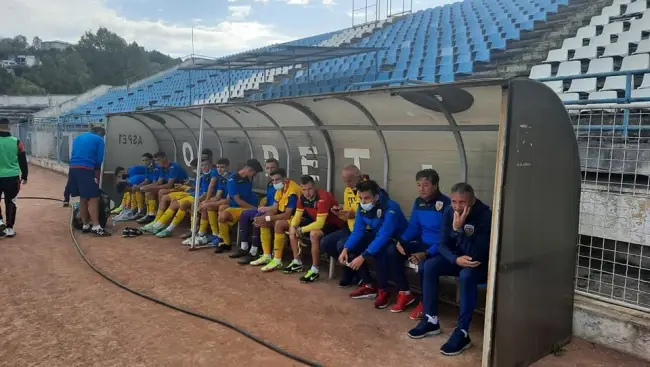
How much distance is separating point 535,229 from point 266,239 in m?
3.36

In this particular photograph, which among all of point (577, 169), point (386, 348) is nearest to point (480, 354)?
point (386, 348)

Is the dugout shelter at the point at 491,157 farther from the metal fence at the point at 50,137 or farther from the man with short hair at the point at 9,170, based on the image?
the metal fence at the point at 50,137

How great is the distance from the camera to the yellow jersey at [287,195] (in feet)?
18.1

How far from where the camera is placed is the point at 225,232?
6.41 meters

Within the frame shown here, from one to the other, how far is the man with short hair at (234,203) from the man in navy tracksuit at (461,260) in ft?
10.8

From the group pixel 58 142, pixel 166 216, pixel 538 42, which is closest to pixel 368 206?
pixel 166 216

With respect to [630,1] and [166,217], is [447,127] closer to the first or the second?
[166,217]

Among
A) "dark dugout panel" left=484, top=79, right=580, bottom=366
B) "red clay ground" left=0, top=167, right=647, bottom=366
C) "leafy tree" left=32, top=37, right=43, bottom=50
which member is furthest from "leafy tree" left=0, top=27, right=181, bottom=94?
"dark dugout panel" left=484, top=79, right=580, bottom=366

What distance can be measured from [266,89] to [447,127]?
46.3 ft

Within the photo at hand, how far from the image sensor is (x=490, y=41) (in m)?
12.2

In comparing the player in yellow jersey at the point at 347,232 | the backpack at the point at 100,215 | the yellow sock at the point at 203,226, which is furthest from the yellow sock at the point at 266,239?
the backpack at the point at 100,215

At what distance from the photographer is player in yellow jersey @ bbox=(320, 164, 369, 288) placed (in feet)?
16.2

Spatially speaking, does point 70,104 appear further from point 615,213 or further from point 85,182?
point 615,213

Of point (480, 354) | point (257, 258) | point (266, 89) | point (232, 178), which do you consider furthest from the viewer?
point (266, 89)
